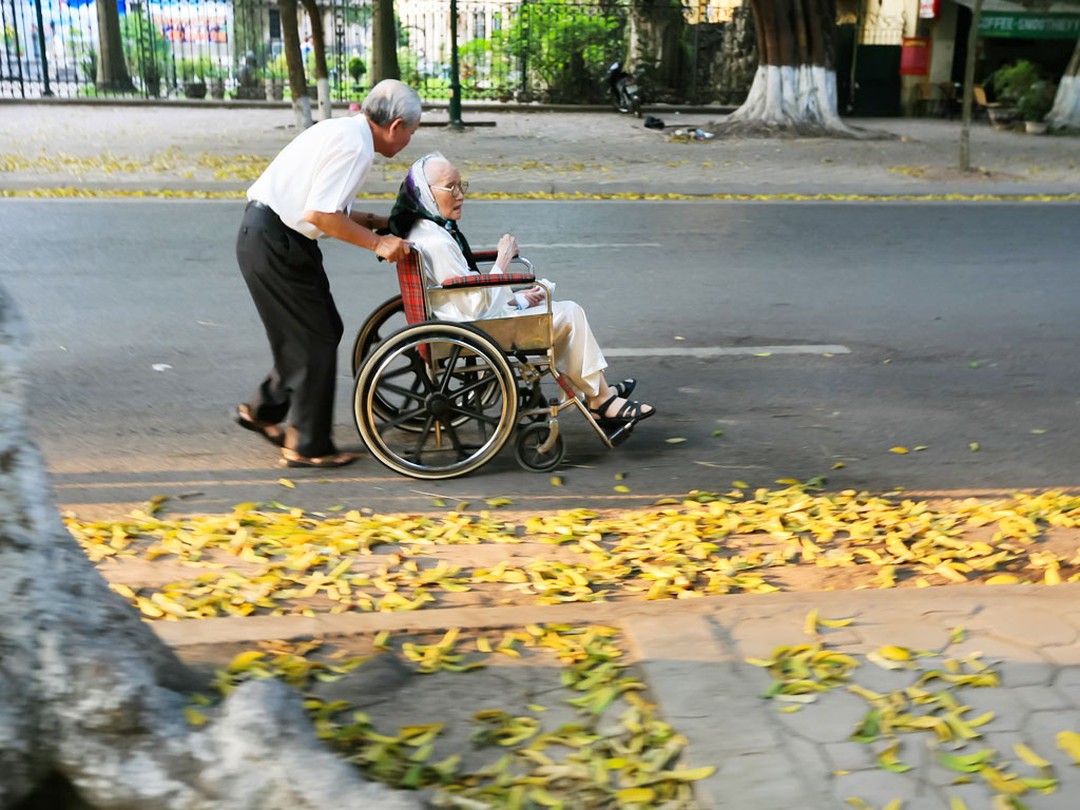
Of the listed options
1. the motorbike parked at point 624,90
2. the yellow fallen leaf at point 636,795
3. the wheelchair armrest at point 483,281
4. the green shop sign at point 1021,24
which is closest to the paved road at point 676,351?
the wheelchair armrest at point 483,281

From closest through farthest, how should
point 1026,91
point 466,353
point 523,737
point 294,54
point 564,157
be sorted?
point 523,737
point 466,353
point 564,157
point 294,54
point 1026,91

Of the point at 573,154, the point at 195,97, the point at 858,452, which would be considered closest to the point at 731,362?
the point at 858,452

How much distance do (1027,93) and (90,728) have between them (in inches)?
921

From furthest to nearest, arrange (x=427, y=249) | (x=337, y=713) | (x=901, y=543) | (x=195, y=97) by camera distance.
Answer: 1. (x=195, y=97)
2. (x=427, y=249)
3. (x=901, y=543)
4. (x=337, y=713)

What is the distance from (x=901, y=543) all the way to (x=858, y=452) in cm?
124

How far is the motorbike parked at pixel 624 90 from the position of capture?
24.6 meters

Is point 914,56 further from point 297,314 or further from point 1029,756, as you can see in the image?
point 1029,756

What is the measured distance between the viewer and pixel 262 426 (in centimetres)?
554

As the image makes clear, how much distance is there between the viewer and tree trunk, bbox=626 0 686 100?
26.3m

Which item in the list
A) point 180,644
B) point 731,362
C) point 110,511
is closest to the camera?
point 180,644

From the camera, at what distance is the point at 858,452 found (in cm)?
562

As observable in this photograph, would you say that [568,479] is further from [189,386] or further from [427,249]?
[189,386]

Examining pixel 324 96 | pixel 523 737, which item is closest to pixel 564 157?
pixel 324 96

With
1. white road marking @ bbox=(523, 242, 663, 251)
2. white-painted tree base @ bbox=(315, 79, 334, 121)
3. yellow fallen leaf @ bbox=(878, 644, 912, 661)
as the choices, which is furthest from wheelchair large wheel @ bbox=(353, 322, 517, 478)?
white-painted tree base @ bbox=(315, 79, 334, 121)
